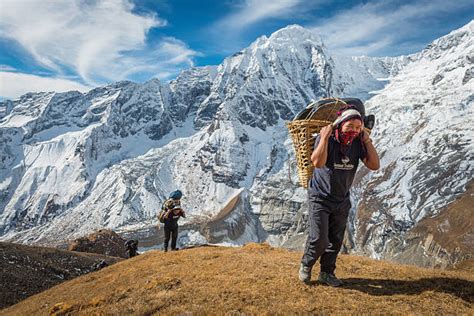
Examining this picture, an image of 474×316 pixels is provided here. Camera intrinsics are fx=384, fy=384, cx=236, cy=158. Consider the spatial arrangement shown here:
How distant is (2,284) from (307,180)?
753 inches

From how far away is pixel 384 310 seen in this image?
7.11 meters

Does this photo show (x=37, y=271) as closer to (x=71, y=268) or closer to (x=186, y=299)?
(x=71, y=268)

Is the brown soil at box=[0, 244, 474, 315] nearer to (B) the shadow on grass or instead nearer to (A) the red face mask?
(B) the shadow on grass

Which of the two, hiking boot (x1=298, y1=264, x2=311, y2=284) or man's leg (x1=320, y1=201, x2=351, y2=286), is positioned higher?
man's leg (x1=320, y1=201, x2=351, y2=286)

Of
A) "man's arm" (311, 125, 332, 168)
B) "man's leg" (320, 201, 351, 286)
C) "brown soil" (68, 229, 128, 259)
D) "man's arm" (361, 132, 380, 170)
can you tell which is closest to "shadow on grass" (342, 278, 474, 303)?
"man's leg" (320, 201, 351, 286)

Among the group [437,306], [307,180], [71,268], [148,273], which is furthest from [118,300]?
[71,268]

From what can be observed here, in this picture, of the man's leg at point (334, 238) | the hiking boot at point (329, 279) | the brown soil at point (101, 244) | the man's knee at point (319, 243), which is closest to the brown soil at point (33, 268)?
the brown soil at point (101, 244)

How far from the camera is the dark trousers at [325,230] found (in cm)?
818

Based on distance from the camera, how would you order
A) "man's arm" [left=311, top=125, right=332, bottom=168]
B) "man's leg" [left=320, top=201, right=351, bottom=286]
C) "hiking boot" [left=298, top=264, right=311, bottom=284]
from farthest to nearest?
"hiking boot" [left=298, top=264, right=311, bottom=284], "man's leg" [left=320, top=201, right=351, bottom=286], "man's arm" [left=311, top=125, right=332, bottom=168]

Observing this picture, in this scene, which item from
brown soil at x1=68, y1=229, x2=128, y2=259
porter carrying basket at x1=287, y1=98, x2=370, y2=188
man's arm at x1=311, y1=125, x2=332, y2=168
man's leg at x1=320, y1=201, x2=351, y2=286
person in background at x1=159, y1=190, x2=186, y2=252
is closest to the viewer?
man's arm at x1=311, y1=125, x2=332, y2=168

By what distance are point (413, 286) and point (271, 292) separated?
324cm

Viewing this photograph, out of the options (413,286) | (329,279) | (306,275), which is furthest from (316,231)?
(413,286)

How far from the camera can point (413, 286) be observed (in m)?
8.58

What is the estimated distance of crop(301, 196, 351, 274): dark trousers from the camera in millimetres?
8180
